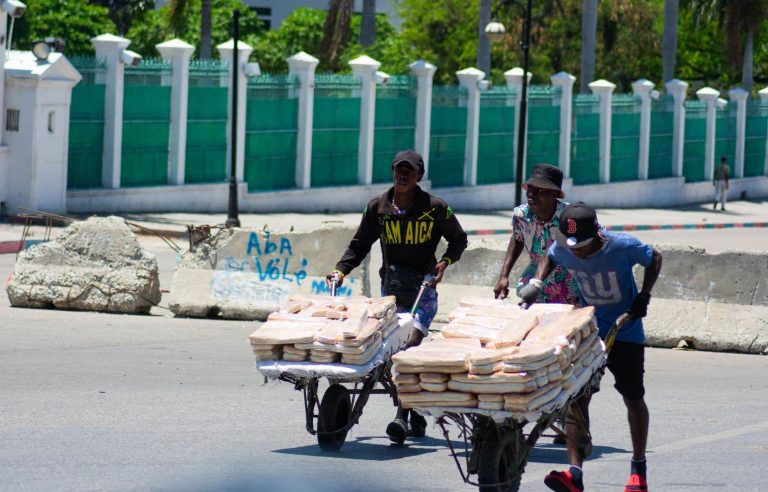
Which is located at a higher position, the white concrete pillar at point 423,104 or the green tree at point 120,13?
the green tree at point 120,13

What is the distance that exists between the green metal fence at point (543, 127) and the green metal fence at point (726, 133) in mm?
9208

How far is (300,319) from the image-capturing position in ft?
27.4

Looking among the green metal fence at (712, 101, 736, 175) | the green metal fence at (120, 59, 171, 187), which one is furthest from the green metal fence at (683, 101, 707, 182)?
the green metal fence at (120, 59, 171, 187)

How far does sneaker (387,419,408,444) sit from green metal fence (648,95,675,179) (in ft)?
114

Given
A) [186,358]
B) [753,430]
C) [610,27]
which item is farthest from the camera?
[610,27]

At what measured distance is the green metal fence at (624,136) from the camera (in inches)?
1608

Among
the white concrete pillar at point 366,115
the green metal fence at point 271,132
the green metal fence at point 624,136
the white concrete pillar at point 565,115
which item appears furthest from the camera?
the green metal fence at point 624,136

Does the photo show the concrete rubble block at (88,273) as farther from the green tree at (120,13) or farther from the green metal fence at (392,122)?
the green tree at (120,13)

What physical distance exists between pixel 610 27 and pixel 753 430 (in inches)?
1814

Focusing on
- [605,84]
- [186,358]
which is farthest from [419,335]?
[605,84]

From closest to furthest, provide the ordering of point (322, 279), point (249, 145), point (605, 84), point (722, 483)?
point (722, 483)
point (322, 279)
point (249, 145)
point (605, 84)

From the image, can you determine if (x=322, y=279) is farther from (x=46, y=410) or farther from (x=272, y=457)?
(x=272, y=457)

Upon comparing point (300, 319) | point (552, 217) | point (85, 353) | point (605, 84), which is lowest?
point (85, 353)

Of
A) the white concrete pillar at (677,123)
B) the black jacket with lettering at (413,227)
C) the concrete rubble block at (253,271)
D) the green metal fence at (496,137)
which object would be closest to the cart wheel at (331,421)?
the black jacket with lettering at (413,227)
